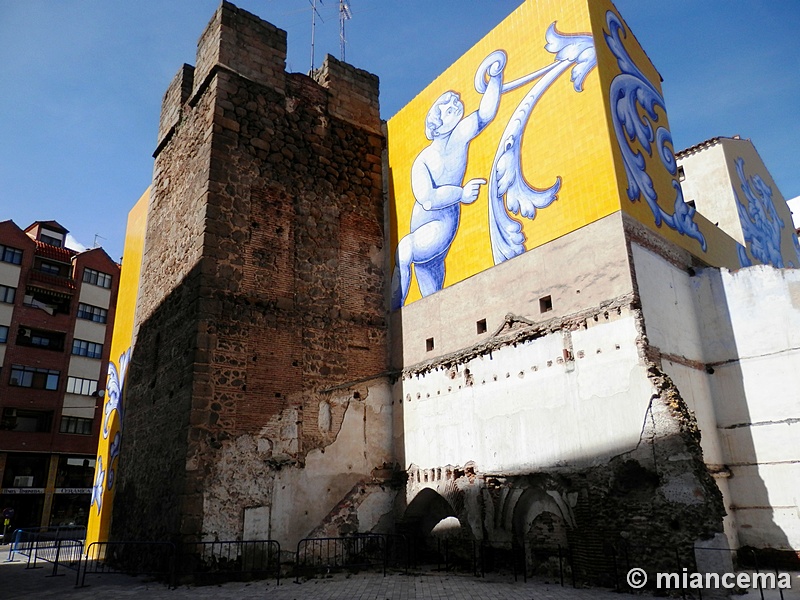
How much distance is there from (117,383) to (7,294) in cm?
1959

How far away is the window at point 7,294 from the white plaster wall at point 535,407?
86.2 feet

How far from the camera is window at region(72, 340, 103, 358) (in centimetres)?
3188

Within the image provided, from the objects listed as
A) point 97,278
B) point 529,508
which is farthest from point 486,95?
point 97,278

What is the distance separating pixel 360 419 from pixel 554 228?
5.16 m

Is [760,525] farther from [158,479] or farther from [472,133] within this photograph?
[158,479]

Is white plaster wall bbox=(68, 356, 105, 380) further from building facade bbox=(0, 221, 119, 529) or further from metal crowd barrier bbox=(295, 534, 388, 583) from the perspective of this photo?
metal crowd barrier bbox=(295, 534, 388, 583)

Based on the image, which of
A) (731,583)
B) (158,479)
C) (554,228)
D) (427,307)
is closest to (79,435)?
(158,479)

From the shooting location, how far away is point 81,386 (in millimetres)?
31484

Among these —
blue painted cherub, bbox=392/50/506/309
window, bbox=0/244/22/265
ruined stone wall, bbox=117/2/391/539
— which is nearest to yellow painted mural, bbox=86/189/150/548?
ruined stone wall, bbox=117/2/391/539

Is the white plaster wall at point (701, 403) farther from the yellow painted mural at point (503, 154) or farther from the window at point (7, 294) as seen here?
the window at point (7, 294)

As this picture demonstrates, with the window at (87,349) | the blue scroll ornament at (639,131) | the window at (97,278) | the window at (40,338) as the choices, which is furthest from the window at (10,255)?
the blue scroll ornament at (639,131)

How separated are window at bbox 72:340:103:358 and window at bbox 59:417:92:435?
11.1ft

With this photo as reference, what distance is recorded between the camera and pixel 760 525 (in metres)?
8.84

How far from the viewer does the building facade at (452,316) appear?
888 cm
